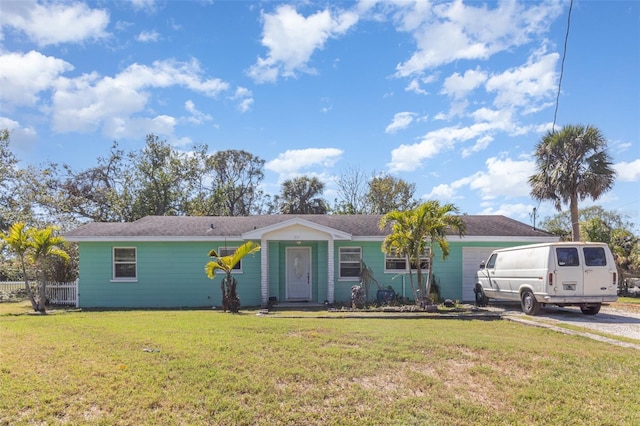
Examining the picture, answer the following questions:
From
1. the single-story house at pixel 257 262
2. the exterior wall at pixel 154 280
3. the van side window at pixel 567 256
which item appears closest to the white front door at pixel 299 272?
the single-story house at pixel 257 262

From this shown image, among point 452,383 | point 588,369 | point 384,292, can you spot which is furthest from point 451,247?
point 452,383

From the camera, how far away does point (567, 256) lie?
11.8m

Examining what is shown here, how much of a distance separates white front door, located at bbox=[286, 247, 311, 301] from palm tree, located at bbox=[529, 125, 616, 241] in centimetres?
1266

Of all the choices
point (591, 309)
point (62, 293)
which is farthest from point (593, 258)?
point (62, 293)

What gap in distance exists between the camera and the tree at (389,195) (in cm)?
3625

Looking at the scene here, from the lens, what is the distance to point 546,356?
6.96 m

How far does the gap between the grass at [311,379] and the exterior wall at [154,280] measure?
26.1 ft

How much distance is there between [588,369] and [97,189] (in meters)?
32.4

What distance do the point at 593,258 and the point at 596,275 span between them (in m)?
0.46

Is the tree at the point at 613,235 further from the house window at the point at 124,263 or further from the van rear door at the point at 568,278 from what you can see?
the house window at the point at 124,263

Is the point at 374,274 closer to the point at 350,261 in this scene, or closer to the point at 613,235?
the point at 350,261

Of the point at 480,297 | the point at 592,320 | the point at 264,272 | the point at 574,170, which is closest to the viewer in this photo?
the point at 592,320

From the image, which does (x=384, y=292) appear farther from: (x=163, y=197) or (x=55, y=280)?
(x=163, y=197)

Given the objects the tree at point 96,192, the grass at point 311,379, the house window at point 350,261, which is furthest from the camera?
the tree at point 96,192
